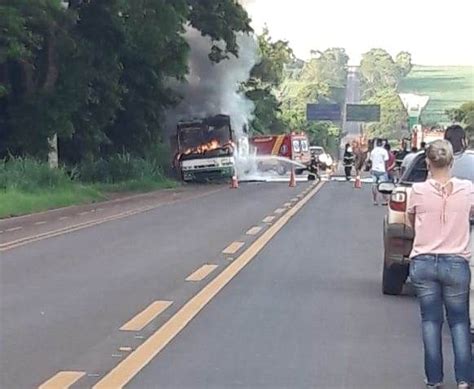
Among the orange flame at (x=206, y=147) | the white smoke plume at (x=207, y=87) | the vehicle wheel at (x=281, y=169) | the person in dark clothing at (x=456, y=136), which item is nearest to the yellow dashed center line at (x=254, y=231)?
the person in dark clothing at (x=456, y=136)

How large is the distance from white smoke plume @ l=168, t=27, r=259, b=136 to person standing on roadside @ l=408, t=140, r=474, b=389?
4037 centimetres

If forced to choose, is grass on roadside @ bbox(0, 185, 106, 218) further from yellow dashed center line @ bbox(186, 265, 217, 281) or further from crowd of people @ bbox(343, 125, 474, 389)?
crowd of people @ bbox(343, 125, 474, 389)

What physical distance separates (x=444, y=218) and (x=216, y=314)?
386 centimetres

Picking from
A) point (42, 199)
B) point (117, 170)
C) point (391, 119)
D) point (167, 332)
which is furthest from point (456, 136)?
point (391, 119)

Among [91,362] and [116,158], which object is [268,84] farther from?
[91,362]

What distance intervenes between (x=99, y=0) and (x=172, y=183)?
407 inches

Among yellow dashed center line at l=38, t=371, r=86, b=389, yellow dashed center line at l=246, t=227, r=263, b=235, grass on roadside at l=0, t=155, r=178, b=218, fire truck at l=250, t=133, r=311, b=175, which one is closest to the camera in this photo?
yellow dashed center line at l=38, t=371, r=86, b=389

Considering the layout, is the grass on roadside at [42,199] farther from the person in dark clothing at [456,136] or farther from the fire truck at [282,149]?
the fire truck at [282,149]

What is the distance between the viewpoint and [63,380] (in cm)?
804

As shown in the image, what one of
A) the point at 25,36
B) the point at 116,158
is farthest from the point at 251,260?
the point at 116,158

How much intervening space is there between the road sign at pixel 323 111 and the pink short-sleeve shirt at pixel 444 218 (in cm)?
10992

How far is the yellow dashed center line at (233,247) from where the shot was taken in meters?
17.2

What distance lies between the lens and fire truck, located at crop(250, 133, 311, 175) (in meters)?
64.6

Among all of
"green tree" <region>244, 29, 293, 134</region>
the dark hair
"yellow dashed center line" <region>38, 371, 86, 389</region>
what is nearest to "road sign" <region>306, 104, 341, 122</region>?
"green tree" <region>244, 29, 293, 134</region>
